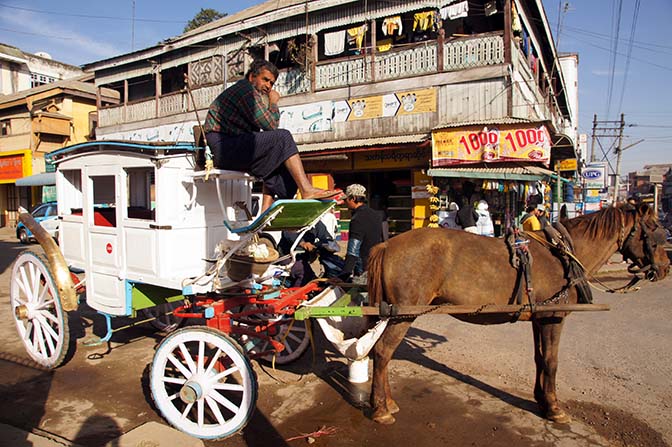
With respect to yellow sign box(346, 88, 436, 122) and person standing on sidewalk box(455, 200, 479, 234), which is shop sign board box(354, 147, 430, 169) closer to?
yellow sign box(346, 88, 436, 122)

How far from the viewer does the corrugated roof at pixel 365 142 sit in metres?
11.7

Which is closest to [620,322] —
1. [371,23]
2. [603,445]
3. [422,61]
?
[603,445]

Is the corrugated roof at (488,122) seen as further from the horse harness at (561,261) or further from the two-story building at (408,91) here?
the horse harness at (561,261)

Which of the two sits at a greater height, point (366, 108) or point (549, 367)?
point (366, 108)

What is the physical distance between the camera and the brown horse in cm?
370

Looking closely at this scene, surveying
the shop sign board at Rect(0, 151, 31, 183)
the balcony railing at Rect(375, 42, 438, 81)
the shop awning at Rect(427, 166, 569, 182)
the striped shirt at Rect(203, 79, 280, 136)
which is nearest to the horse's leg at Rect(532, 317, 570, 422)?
the striped shirt at Rect(203, 79, 280, 136)

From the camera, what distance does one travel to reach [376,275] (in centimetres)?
381

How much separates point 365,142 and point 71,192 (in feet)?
27.7

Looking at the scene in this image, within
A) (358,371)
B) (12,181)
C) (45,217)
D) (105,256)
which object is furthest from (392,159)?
(12,181)

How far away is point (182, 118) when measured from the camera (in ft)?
55.6

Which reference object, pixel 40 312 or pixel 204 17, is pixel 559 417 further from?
pixel 204 17

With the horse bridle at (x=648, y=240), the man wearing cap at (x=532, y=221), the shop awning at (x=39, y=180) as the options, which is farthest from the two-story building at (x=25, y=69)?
the horse bridle at (x=648, y=240)

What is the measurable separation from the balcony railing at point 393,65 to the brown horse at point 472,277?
26.5 feet

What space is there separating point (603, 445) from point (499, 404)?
85cm
